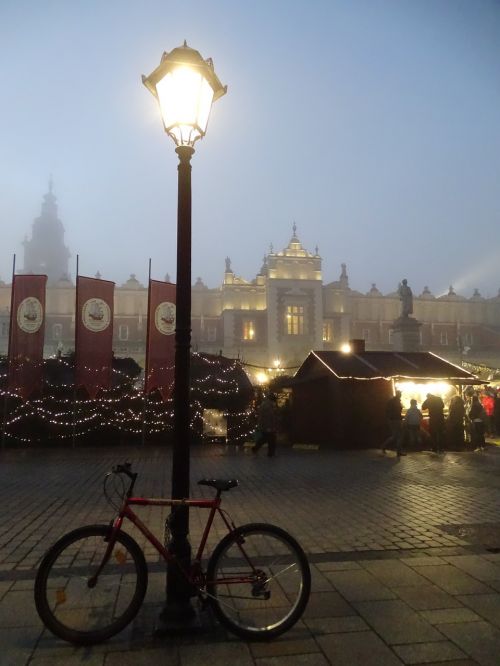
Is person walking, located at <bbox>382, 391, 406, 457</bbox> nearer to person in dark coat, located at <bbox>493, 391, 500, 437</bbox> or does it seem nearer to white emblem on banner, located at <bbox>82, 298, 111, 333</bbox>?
person in dark coat, located at <bbox>493, 391, 500, 437</bbox>

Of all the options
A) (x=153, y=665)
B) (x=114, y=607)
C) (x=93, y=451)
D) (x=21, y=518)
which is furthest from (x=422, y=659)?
(x=93, y=451)

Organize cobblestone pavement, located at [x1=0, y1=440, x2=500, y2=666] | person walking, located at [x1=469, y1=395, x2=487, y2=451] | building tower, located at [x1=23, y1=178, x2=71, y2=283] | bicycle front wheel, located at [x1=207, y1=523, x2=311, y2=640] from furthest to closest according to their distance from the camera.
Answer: building tower, located at [x1=23, y1=178, x2=71, y2=283] < person walking, located at [x1=469, y1=395, x2=487, y2=451] < bicycle front wheel, located at [x1=207, y1=523, x2=311, y2=640] < cobblestone pavement, located at [x1=0, y1=440, x2=500, y2=666]

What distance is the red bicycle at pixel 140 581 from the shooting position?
11.3ft

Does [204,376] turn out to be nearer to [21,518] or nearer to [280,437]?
[280,437]

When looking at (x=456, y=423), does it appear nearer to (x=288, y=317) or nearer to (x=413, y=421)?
(x=413, y=421)

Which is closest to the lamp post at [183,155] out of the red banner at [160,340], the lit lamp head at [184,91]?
the lit lamp head at [184,91]

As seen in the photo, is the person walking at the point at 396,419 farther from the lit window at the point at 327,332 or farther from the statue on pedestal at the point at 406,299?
the lit window at the point at 327,332

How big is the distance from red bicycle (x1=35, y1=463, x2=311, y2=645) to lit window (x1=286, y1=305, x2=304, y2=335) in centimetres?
5734

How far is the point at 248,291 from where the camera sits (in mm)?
66188

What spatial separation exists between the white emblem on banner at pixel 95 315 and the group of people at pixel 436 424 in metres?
8.95

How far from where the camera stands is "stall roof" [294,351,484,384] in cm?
1562

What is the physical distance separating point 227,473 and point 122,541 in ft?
25.7

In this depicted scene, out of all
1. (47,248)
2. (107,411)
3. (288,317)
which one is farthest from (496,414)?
(47,248)

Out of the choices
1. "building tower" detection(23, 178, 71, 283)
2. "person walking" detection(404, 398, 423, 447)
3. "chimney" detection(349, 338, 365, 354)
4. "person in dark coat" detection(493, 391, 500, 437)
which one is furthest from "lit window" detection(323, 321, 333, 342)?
"building tower" detection(23, 178, 71, 283)
